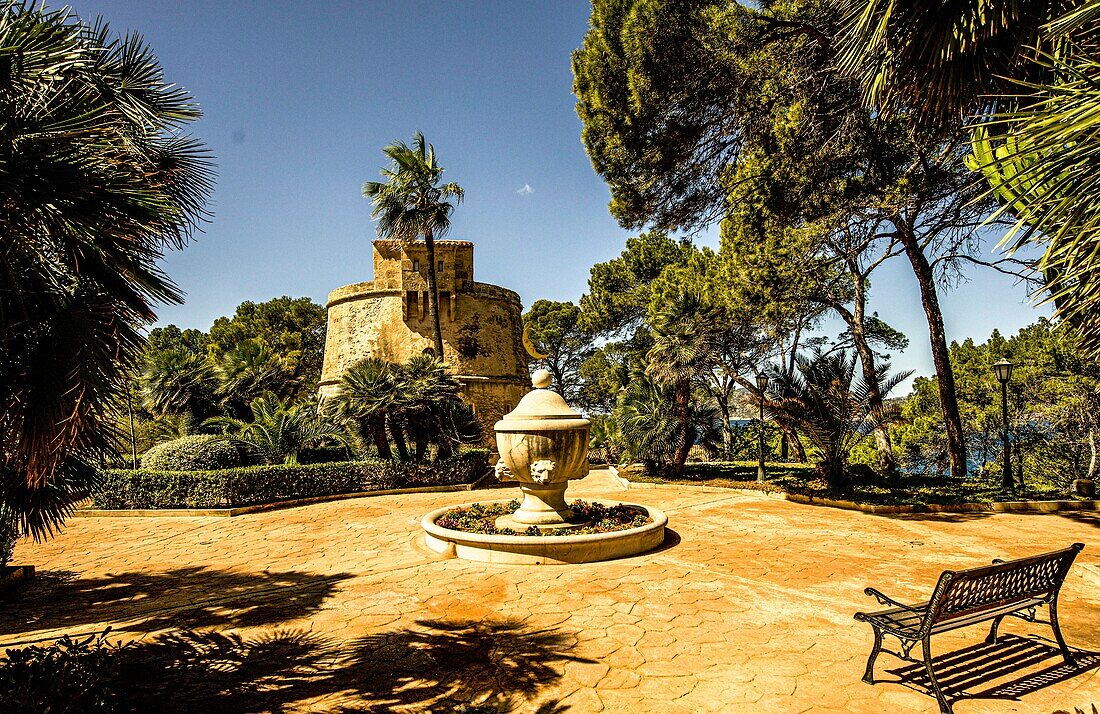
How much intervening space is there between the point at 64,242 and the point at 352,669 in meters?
3.37

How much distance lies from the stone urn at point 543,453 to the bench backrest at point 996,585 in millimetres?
4384

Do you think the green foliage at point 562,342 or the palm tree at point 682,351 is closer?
the palm tree at point 682,351

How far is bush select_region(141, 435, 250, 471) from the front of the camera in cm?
1325

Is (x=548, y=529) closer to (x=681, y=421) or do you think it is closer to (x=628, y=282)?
(x=681, y=421)

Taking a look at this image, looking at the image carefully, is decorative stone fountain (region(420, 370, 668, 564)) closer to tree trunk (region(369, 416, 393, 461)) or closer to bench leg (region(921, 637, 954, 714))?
bench leg (region(921, 637, 954, 714))

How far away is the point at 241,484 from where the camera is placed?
38.9ft

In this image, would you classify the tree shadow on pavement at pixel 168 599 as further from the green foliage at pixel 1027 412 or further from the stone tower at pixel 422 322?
the stone tower at pixel 422 322

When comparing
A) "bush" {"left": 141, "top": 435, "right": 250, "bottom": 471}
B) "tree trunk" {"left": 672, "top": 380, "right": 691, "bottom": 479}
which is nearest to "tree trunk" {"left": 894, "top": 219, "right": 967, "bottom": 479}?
"tree trunk" {"left": 672, "top": 380, "right": 691, "bottom": 479}

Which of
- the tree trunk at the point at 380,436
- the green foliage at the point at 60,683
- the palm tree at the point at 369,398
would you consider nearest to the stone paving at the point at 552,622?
Answer: the green foliage at the point at 60,683

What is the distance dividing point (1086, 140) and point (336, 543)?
914 centimetres

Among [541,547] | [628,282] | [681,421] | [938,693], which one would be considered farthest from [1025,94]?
[628,282]

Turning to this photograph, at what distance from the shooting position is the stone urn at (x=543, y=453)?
23.1ft

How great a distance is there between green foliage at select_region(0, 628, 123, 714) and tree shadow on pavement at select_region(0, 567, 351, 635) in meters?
1.64

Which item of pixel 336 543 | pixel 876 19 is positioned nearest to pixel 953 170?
pixel 876 19
